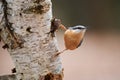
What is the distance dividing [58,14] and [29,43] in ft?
4.80

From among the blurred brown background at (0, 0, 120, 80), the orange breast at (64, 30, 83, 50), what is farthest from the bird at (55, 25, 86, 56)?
the blurred brown background at (0, 0, 120, 80)

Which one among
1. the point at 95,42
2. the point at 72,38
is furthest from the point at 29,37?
the point at 95,42

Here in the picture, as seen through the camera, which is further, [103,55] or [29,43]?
[103,55]

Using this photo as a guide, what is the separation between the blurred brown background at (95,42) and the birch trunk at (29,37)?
1.44m

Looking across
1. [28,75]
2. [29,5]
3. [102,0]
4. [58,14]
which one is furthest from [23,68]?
[102,0]

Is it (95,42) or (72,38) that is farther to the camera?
(95,42)

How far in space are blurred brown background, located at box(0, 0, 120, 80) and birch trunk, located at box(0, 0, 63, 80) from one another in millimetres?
1444

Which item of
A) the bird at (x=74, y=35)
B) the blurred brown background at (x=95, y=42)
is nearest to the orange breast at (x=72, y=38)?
the bird at (x=74, y=35)

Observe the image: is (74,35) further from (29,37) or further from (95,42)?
(95,42)

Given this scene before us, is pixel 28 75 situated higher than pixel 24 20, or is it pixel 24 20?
pixel 24 20

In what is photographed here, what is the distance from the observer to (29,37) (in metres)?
0.64

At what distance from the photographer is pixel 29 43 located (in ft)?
2.11

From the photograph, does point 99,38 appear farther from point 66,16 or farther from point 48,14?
point 48,14

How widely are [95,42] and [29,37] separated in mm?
1641
